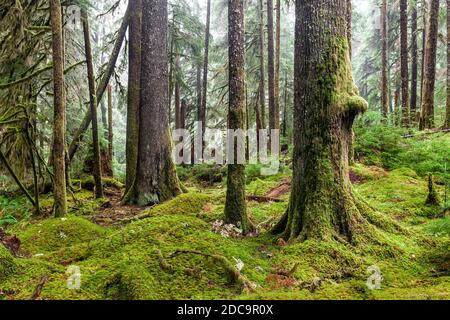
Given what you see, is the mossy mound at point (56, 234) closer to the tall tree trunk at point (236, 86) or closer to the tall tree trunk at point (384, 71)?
the tall tree trunk at point (236, 86)

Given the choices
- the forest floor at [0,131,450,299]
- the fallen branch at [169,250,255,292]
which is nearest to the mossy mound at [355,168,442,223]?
the forest floor at [0,131,450,299]

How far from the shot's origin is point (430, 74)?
1202 centimetres

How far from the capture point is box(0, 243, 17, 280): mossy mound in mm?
3456

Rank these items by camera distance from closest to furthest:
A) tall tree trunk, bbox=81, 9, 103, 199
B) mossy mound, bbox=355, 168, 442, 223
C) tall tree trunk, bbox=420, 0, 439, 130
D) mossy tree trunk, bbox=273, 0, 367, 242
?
1. mossy tree trunk, bbox=273, 0, 367, 242
2. mossy mound, bbox=355, 168, 442, 223
3. tall tree trunk, bbox=81, 9, 103, 199
4. tall tree trunk, bbox=420, 0, 439, 130

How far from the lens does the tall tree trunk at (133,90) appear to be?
905cm

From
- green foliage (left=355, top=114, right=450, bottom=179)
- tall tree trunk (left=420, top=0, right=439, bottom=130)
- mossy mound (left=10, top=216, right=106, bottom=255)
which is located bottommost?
mossy mound (left=10, top=216, right=106, bottom=255)

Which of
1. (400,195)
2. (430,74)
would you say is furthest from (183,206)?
(430,74)

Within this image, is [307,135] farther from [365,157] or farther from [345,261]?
[365,157]

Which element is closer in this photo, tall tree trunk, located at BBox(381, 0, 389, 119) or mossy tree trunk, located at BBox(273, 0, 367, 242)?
mossy tree trunk, located at BBox(273, 0, 367, 242)

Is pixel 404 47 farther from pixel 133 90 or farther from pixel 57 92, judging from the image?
pixel 57 92

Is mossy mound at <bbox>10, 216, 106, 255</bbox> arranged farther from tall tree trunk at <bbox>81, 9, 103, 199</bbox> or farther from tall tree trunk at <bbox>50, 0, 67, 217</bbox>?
tall tree trunk at <bbox>81, 9, 103, 199</bbox>

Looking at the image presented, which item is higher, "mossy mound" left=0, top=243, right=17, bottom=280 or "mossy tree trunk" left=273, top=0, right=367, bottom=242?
"mossy tree trunk" left=273, top=0, right=367, bottom=242

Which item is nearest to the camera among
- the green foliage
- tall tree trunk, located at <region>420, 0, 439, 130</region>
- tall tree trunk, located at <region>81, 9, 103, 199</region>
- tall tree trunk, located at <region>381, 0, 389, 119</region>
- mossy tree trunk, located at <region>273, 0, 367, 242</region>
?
mossy tree trunk, located at <region>273, 0, 367, 242</region>
